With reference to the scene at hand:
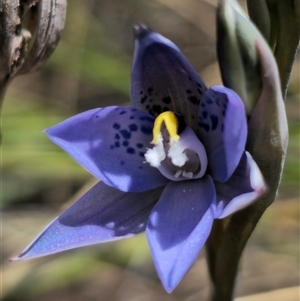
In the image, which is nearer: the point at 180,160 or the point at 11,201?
the point at 180,160

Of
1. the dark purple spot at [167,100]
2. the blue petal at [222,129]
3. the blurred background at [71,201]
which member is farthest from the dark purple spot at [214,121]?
the blurred background at [71,201]

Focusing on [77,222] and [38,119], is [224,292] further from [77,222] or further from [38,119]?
[38,119]

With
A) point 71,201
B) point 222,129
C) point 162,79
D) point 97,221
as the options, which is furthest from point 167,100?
point 71,201

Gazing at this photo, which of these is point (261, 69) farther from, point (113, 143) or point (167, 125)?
point (113, 143)

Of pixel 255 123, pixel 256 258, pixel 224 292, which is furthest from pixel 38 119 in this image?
pixel 255 123

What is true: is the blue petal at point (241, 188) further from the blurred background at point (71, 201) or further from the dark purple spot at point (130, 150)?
the blurred background at point (71, 201)
